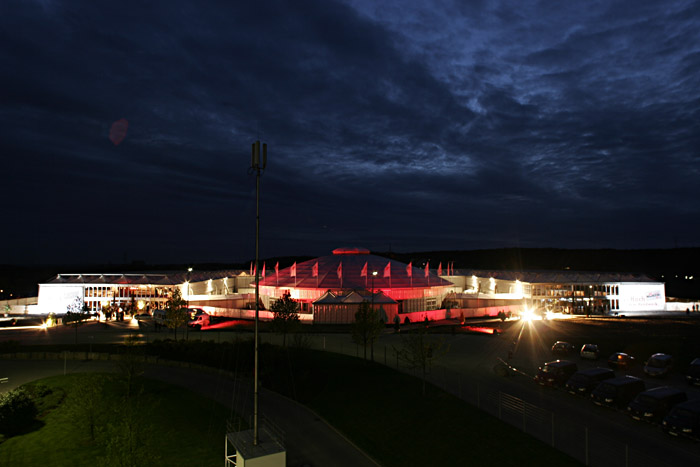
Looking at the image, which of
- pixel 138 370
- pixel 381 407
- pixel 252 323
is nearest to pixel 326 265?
pixel 252 323

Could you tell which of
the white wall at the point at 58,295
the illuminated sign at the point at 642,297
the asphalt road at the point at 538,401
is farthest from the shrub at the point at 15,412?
the illuminated sign at the point at 642,297

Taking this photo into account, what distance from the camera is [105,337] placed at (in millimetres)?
48938

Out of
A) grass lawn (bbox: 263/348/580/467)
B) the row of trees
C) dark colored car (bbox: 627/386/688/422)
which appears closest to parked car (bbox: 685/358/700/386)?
dark colored car (bbox: 627/386/688/422)

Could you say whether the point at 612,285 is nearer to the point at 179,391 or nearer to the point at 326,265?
the point at 326,265

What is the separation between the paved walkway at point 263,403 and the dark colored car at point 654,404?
1399cm

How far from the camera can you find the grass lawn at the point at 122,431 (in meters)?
20.0

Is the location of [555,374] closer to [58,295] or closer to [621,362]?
[621,362]

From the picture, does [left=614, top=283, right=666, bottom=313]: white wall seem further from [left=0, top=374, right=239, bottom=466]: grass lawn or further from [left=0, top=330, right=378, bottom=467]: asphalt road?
[left=0, top=374, right=239, bottom=466]: grass lawn

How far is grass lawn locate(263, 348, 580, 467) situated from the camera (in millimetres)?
18062

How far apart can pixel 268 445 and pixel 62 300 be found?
7354 cm

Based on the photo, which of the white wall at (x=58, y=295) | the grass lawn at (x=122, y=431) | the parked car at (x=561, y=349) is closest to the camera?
the grass lawn at (x=122, y=431)

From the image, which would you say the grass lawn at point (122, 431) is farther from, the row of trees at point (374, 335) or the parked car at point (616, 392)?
the parked car at point (616, 392)

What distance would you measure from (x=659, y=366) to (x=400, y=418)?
20.4 m

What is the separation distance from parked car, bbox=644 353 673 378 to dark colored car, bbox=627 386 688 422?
780 centimetres
